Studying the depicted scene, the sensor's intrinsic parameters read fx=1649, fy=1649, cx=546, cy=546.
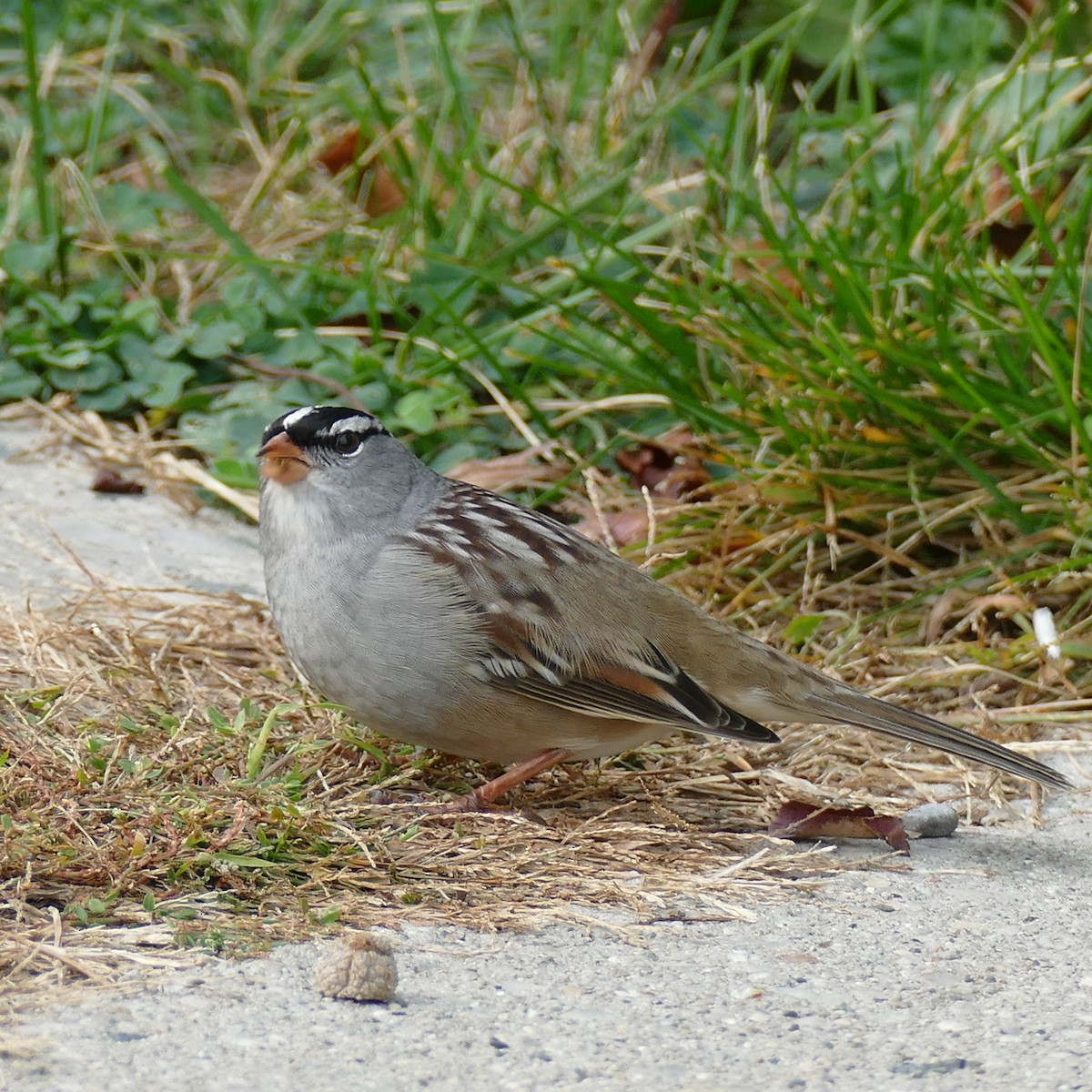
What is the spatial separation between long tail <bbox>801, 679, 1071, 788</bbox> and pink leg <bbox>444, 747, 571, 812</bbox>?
0.60m

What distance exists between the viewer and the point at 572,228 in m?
5.19

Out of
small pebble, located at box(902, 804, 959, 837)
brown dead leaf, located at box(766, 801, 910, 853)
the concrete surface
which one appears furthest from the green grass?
the concrete surface

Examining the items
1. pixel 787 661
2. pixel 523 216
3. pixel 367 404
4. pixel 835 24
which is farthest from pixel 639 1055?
pixel 835 24

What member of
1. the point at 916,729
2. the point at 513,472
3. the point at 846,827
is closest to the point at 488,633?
the point at 846,827

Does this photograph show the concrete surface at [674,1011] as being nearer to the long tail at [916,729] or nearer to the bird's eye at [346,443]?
the long tail at [916,729]

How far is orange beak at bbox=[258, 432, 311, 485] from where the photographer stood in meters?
3.75

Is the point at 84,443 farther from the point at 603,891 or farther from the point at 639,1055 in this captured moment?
the point at 639,1055

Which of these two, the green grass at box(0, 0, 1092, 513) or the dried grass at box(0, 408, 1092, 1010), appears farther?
the green grass at box(0, 0, 1092, 513)

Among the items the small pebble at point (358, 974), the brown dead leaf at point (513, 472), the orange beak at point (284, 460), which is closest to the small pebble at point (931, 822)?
the small pebble at point (358, 974)

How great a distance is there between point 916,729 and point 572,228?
7.21 ft

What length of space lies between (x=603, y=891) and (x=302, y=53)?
5.34 m

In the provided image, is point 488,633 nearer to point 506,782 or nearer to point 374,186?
point 506,782

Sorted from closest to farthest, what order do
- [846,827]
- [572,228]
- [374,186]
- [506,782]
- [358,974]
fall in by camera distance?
[358,974]
[846,827]
[506,782]
[572,228]
[374,186]

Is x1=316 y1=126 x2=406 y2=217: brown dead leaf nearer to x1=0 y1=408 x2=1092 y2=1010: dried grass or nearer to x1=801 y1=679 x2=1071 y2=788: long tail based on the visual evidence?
x1=0 y1=408 x2=1092 y2=1010: dried grass
